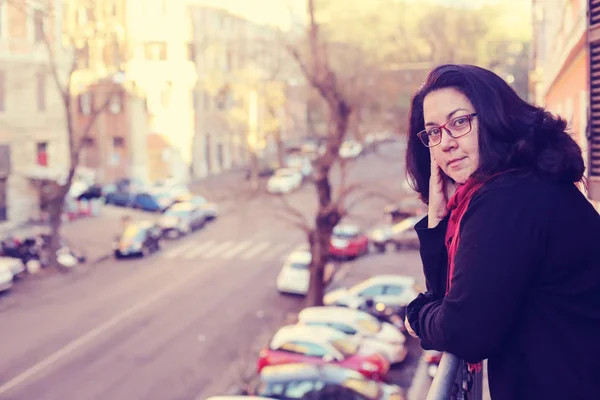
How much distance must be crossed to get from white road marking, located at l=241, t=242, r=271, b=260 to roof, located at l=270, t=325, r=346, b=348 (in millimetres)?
7752

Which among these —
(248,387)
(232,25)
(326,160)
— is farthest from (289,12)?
(232,25)

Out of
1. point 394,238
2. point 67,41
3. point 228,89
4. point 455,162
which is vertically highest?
point 67,41

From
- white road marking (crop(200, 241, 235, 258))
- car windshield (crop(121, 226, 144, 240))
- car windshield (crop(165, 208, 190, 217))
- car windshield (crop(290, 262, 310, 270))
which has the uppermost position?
car windshield (crop(165, 208, 190, 217))

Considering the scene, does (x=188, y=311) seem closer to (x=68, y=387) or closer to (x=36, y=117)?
(x=68, y=387)

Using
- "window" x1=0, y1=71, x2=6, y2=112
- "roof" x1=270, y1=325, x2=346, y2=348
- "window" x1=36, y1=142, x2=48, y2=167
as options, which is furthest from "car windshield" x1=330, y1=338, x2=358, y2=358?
"window" x1=36, y1=142, x2=48, y2=167

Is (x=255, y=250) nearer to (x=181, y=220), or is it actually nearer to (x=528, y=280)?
(x=181, y=220)

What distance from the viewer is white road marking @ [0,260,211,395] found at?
8743mm

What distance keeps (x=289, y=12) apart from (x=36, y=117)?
8.10 metres

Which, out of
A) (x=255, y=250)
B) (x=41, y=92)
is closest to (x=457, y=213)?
(x=255, y=250)

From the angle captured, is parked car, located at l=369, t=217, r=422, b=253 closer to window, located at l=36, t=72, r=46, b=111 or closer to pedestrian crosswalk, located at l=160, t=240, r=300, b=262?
pedestrian crosswalk, located at l=160, t=240, r=300, b=262

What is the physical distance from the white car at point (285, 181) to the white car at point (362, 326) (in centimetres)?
1376

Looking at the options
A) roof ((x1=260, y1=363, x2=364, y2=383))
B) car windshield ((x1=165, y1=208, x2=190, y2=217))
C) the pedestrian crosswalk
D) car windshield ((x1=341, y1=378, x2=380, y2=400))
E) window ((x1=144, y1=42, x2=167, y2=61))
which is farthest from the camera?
window ((x1=144, y1=42, x2=167, y2=61))

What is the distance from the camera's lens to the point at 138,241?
1742 centimetres

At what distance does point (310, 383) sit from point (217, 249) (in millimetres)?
11027
